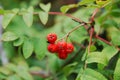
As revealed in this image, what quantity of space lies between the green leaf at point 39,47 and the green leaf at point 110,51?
1.15 feet

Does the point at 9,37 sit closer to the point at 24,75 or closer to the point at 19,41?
the point at 19,41

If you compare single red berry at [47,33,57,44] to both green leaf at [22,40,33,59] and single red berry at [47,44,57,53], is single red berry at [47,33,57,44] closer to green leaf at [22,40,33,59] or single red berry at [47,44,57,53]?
single red berry at [47,44,57,53]

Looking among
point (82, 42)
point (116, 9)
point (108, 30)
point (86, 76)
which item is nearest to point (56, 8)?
point (108, 30)

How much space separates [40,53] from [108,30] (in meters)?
1.73

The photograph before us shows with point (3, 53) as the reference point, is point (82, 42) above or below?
above

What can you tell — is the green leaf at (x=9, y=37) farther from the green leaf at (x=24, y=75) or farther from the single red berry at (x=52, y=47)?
the green leaf at (x=24, y=75)

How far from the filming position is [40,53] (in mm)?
1916

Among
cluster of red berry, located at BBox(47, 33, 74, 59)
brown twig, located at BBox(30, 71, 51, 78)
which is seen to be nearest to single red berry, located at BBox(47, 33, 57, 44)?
cluster of red berry, located at BBox(47, 33, 74, 59)

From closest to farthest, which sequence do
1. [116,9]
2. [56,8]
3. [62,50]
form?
[62,50] < [116,9] < [56,8]

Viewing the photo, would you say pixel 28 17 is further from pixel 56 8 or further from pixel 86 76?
pixel 56 8

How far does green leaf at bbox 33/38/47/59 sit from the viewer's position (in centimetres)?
191

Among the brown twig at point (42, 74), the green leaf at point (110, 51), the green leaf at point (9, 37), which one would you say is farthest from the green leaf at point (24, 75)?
the green leaf at point (110, 51)

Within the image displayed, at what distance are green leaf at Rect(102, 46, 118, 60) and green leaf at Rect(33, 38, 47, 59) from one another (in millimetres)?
351

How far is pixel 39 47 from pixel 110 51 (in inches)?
16.3
